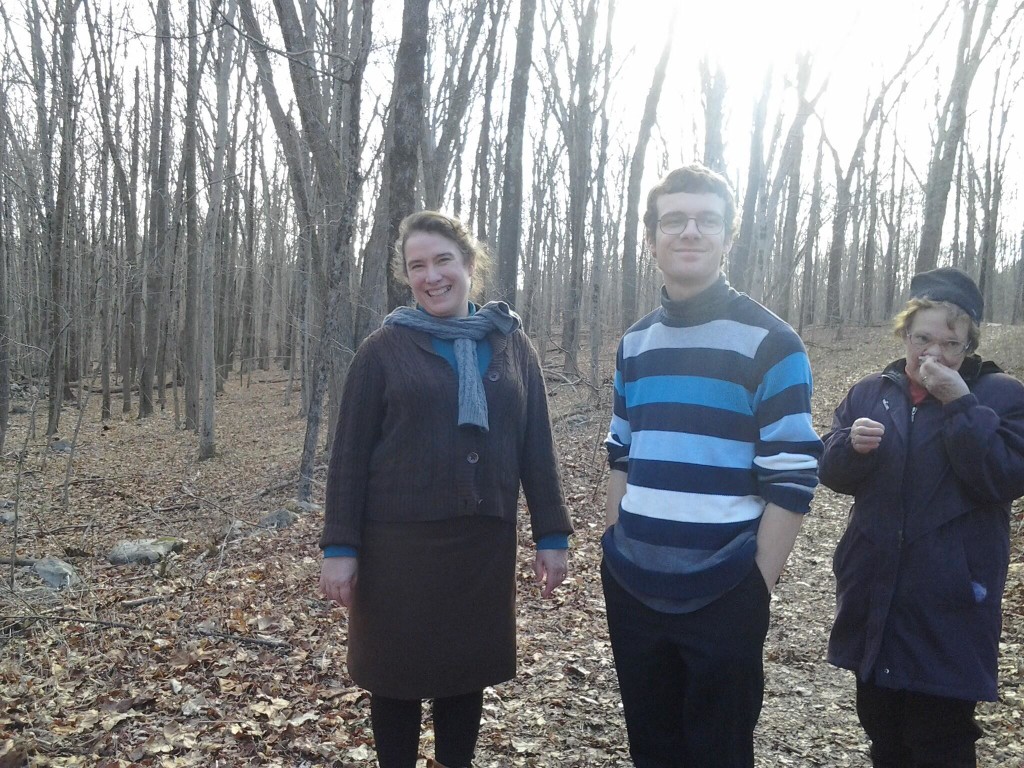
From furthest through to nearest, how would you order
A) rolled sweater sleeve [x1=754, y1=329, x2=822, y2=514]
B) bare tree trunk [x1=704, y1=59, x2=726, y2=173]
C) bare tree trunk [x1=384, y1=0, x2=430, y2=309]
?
bare tree trunk [x1=704, y1=59, x2=726, y2=173] < bare tree trunk [x1=384, y1=0, x2=430, y2=309] < rolled sweater sleeve [x1=754, y1=329, x2=822, y2=514]

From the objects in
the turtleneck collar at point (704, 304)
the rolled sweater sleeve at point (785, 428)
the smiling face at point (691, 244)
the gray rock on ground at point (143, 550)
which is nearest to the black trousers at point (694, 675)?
the rolled sweater sleeve at point (785, 428)

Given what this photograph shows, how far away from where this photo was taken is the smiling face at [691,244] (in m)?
1.95

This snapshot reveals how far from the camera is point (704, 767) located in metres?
1.88

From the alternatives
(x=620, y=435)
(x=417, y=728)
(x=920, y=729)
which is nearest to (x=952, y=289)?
(x=620, y=435)

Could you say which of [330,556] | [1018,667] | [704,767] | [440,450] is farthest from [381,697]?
[1018,667]

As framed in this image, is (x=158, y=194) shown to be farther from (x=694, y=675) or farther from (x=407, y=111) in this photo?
(x=694, y=675)

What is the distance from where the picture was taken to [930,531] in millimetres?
2076

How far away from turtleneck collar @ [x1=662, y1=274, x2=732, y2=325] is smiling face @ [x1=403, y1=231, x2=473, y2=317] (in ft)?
2.46

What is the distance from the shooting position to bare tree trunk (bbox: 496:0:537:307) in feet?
29.1

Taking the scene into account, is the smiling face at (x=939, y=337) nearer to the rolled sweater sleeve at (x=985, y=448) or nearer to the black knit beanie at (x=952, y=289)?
the black knit beanie at (x=952, y=289)

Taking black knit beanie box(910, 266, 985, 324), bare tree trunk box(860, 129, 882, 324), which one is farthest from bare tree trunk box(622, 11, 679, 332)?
bare tree trunk box(860, 129, 882, 324)

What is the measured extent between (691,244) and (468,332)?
771 mm

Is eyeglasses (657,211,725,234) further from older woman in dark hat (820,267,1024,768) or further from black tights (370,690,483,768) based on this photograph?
black tights (370,690,483,768)

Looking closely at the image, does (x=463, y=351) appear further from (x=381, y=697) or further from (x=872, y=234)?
(x=872, y=234)
